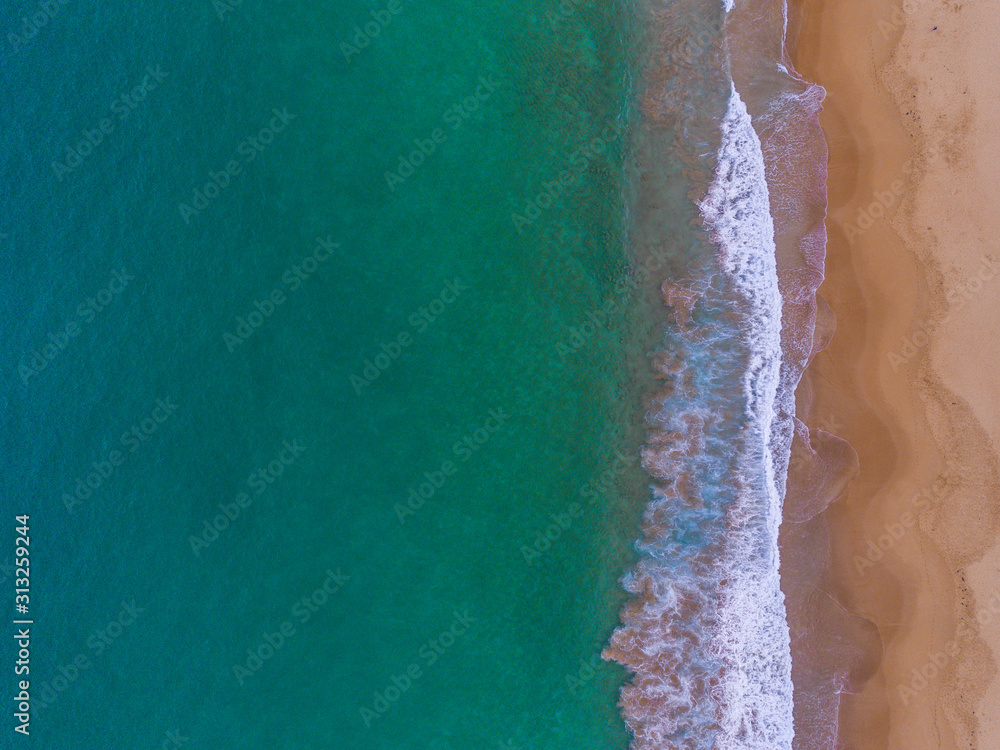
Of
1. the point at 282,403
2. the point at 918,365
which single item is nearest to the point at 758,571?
the point at 918,365

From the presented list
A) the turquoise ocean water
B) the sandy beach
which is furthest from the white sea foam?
the turquoise ocean water

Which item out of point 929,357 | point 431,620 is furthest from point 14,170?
point 929,357

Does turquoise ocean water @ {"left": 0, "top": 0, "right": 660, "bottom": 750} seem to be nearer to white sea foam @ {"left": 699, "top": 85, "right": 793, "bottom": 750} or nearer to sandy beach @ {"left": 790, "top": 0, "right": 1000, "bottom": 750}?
white sea foam @ {"left": 699, "top": 85, "right": 793, "bottom": 750}

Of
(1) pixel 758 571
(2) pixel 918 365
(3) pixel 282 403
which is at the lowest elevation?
(3) pixel 282 403

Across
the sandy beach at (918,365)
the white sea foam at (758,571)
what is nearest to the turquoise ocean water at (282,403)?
the white sea foam at (758,571)

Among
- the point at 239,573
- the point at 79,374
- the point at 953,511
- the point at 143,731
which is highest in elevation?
the point at 953,511

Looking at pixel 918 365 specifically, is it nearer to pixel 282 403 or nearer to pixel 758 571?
pixel 758 571

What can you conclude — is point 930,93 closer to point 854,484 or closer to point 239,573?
point 854,484
